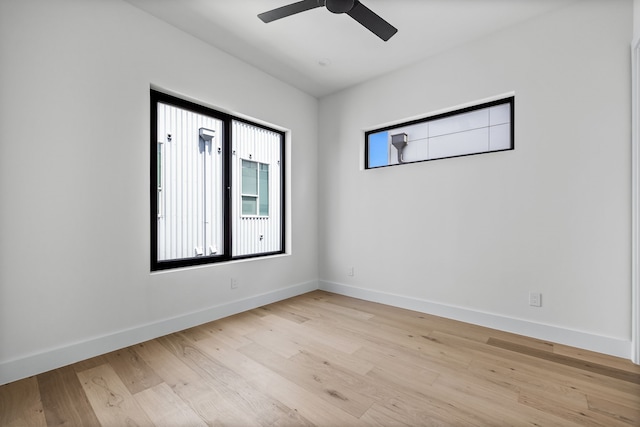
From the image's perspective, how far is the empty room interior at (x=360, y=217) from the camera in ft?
5.61

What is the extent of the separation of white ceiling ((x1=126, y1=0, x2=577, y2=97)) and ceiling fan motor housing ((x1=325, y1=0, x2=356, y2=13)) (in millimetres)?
513

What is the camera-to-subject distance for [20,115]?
1.79 m

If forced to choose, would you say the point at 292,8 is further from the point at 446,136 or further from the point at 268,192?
the point at 268,192

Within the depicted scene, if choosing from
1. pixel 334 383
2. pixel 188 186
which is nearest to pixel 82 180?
pixel 188 186

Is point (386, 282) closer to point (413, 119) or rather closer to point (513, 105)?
point (413, 119)

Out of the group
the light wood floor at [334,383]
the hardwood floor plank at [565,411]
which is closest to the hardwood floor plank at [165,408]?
the light wood floor at [334,383]

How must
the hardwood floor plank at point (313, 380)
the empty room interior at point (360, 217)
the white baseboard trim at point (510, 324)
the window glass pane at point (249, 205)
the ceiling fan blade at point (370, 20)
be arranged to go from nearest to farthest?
1. the hardwood floor plank at point (313, 380)
2. the empty room interior at point (360, 217)
3. the ceiling fan blade at point (370, 20)
4. the white baseboard trim at point (510, 324)
5. the window glass pane at point (249, 205)

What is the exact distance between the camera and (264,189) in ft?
11.8

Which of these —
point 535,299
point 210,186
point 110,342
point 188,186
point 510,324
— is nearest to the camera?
point 110,342

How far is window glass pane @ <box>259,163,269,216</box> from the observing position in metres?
3.55

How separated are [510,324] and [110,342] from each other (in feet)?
10.7

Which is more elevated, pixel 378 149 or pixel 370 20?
pixel 370 20

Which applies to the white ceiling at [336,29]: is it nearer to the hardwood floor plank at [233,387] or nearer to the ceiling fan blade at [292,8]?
the ceiling fan blade at [292,8]

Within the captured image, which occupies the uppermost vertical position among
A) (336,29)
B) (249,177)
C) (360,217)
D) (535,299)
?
(336,29)
